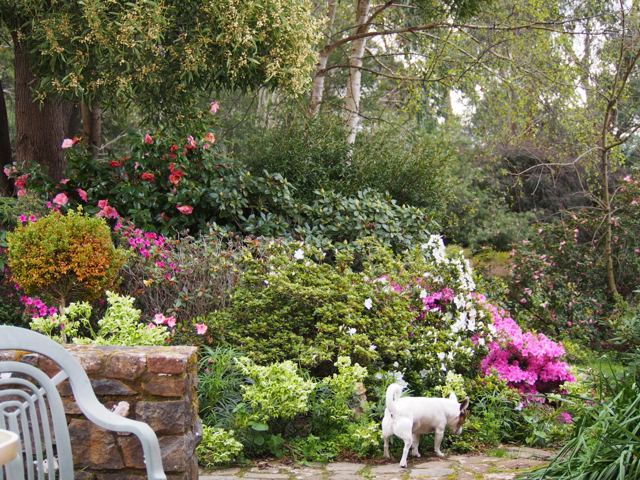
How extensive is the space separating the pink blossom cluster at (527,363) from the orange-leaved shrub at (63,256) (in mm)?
2885

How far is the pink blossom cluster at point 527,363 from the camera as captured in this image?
172 inches

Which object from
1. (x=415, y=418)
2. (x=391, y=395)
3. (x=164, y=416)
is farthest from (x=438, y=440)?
(x=164, y=416)

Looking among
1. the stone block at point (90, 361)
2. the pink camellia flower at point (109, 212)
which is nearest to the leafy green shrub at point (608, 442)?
the stone block at point (90, 361)

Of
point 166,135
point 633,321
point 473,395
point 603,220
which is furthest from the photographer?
point 603,220

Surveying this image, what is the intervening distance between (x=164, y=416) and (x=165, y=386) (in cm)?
14

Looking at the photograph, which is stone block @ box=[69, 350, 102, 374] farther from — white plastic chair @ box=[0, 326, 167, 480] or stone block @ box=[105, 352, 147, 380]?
white plastic chair @ box=[0, 326, 167, 480]

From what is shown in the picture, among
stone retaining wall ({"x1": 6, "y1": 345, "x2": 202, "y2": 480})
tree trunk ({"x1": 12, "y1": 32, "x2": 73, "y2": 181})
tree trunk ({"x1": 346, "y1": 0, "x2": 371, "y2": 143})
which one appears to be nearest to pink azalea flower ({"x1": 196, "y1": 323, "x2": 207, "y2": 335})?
stone retaining wall ({"x1": 6, "y1": 345, "x2": 202, "y2": 480})

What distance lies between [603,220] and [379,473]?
519 centimetres

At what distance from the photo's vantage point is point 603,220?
7078 mm

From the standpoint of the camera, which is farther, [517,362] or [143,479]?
[517,362]

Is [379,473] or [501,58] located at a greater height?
[501,58]

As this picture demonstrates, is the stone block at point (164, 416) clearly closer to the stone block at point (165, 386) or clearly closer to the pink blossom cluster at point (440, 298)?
the stone block at point (165, 386)

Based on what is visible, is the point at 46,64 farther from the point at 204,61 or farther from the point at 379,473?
the point at 379,473

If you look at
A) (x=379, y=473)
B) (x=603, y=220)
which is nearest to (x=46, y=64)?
(x=379, y=473)
